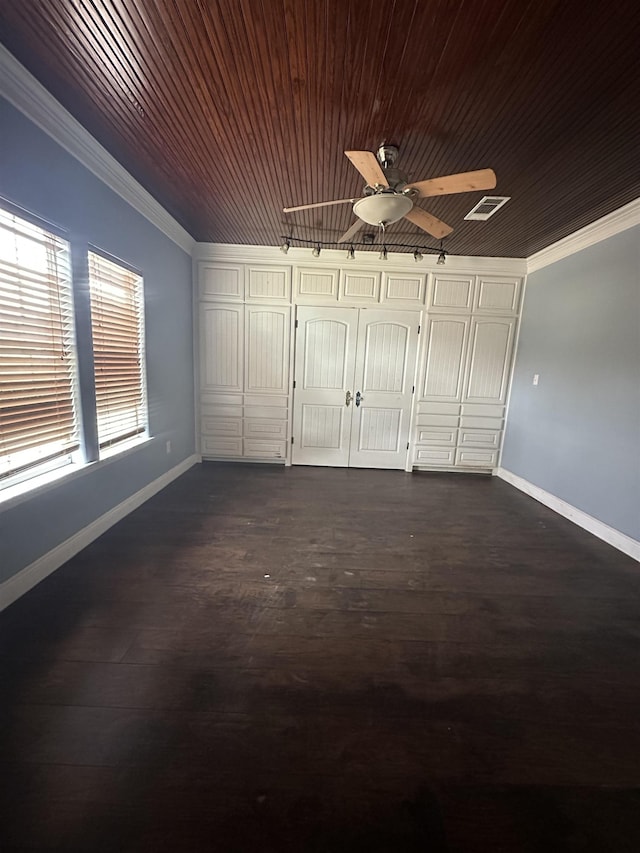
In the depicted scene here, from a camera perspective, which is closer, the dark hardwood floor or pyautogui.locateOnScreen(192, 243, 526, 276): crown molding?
the dark hardwood floor

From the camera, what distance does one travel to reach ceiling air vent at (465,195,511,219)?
2623mm

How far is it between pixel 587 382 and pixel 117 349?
13.7ft

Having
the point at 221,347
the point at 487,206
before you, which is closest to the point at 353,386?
the point at 221,347

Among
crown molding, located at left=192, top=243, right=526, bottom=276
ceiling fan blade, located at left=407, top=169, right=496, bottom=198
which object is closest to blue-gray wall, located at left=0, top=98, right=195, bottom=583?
crown molding, located at left=192, top=243, right=526, bottom=276

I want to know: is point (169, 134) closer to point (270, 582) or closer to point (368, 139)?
point (368, 139)

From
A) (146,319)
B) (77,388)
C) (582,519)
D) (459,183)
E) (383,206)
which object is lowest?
(582,519)

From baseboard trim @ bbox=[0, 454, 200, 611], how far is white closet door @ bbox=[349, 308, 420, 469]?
257cm

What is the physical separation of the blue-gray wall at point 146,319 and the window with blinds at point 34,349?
7.5 inches

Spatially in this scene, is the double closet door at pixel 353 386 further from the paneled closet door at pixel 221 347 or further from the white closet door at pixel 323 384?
the paneled closet door at pixel 221 347

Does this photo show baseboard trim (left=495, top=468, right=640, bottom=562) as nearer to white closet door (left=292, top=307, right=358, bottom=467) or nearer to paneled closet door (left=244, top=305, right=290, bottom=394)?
white closet door (left=292, top=307, right=358, bottom=467)

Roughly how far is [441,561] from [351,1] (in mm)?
2968

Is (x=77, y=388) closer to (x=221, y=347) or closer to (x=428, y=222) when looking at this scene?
(x=221, y=347)

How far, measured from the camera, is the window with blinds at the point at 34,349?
1720mm

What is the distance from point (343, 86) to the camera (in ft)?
5.35
